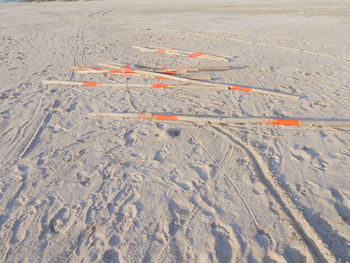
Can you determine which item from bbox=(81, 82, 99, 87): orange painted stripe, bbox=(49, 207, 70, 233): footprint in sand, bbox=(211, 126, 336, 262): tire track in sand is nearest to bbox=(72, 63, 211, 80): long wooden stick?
bbox=(81, 82, 99, 87): orange painted stripe

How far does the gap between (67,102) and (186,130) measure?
324cm

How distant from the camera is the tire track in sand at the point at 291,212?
241 centimetres

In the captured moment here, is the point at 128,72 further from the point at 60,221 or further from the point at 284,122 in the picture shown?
the point at 60,221

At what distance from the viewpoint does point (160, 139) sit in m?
4.14

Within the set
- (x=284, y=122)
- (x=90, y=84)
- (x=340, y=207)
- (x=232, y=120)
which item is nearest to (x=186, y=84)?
(x=232, y=120)

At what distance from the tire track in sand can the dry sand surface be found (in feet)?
0.05

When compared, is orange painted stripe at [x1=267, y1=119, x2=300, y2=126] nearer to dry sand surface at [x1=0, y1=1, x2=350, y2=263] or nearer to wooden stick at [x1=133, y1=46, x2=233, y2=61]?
dry sand surface at [x1=0, y1=1, x2=350, y2=263]

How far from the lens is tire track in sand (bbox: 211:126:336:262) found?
7.89 feet

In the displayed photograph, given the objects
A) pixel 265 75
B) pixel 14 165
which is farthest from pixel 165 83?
pixel 14 165

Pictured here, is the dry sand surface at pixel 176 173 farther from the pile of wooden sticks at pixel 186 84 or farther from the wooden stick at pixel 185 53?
the wooden stick at pixel 185 53

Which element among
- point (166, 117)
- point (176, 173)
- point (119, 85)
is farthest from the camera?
point (119, 85)

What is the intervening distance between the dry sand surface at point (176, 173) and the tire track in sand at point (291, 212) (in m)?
0.01

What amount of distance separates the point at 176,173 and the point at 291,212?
1.65 metres

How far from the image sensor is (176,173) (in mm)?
3445
